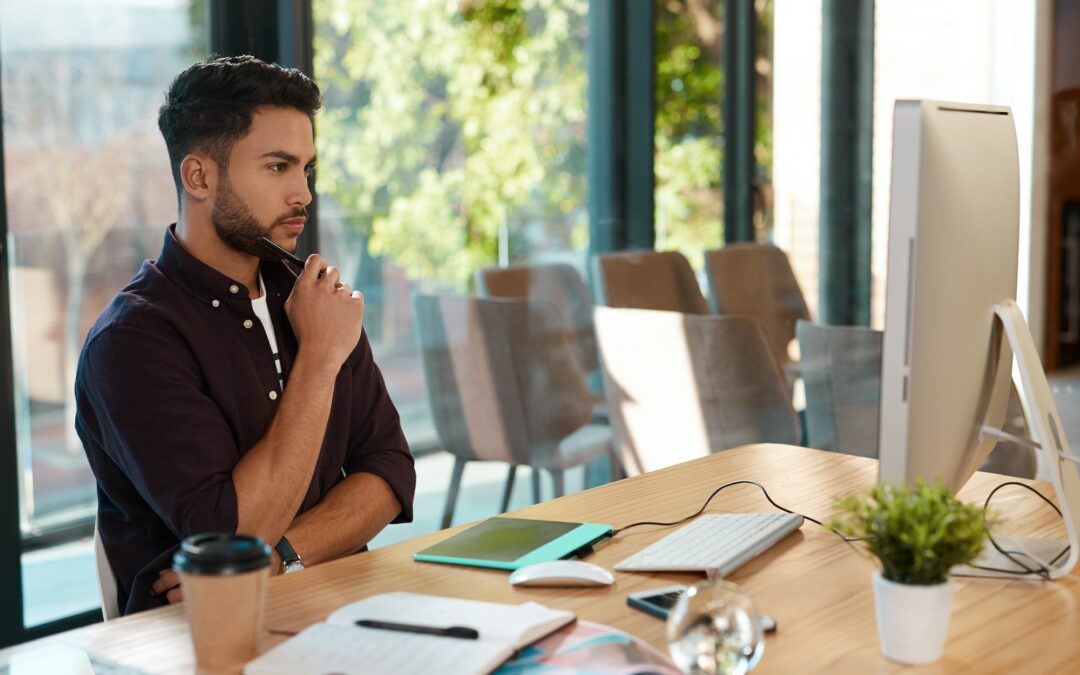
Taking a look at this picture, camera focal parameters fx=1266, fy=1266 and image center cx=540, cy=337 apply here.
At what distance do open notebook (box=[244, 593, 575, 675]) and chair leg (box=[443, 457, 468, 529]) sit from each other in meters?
2.33

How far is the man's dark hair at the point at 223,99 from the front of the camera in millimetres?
1966

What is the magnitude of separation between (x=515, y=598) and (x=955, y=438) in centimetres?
55

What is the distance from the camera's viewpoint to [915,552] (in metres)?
1.22

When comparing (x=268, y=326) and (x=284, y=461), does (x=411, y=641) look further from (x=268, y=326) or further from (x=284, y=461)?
(x=268, y=326)

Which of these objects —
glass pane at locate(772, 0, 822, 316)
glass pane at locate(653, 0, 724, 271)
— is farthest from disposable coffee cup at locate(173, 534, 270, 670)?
glass pane at locate(772, 0, 822, 316)

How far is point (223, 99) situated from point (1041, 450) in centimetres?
129

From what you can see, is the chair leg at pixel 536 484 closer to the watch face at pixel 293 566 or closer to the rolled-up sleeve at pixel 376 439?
the rolled-up sleeve at pixel 376 439

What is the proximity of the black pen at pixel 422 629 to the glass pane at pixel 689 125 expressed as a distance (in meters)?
3.67

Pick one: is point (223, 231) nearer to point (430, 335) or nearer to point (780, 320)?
point (430, 335)

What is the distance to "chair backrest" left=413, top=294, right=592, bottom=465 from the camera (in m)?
3.65

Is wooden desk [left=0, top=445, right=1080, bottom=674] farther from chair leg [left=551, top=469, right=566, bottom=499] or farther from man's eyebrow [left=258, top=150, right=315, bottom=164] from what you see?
chair leg [left=551, top=469, right=566, bottom=499]

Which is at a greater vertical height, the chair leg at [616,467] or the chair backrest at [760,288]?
the chair backrest at [760,288]

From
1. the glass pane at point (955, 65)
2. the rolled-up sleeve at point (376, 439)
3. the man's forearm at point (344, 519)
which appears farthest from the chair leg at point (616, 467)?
the man's forearm at point (344, 519)

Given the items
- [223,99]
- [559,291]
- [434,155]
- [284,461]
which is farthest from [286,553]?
[559,291]
